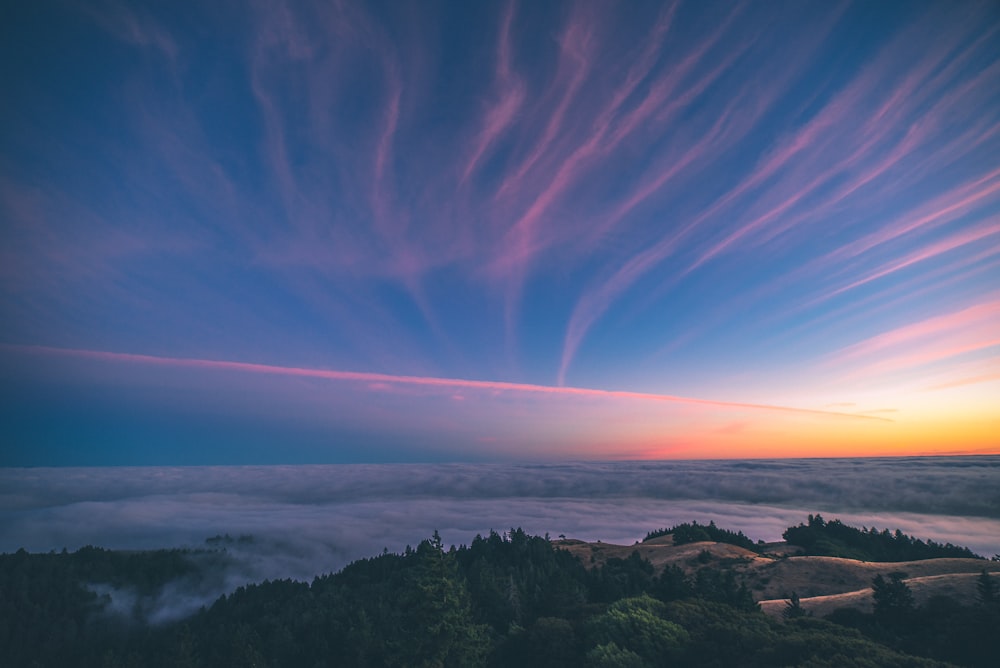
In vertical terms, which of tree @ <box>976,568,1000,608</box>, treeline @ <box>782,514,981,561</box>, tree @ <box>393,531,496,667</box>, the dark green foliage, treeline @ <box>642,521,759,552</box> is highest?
tree @ <box>976,568,1000,608</box>

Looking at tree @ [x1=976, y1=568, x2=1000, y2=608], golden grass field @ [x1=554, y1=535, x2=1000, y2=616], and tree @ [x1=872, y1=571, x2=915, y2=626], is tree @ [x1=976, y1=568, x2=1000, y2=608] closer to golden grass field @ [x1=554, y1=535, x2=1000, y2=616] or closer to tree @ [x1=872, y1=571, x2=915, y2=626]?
golden grass field @ [x1=554, y1=535, x2=1000, y2=616]

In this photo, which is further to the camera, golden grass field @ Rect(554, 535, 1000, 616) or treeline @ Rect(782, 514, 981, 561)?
treeline @ Rect(782, 514, 981, 561)

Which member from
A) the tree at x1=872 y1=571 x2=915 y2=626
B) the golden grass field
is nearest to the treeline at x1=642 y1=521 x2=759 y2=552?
the golden grass field

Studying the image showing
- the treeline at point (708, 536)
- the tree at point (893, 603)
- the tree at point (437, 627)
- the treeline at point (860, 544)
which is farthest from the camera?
the treeline at point (708, 536)

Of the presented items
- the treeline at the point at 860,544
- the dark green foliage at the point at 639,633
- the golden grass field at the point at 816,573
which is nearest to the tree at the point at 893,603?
the golden grass field at the point at 816,573

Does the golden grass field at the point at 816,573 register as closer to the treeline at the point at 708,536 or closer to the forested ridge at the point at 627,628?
the forested ridge at the point at 627,628

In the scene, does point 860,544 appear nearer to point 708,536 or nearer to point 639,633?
point 708,536

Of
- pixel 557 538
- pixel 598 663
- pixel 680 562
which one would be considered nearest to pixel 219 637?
pixel 557 538

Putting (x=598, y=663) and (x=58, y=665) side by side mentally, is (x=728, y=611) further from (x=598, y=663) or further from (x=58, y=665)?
(x=58, y=665)
